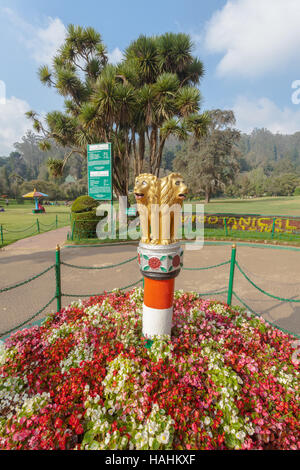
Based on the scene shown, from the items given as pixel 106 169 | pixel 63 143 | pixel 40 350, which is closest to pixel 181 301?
pixel 40 350

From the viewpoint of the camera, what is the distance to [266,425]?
198 cm

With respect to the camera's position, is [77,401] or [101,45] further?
[101,45]

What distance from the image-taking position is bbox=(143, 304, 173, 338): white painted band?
2758 millimetres

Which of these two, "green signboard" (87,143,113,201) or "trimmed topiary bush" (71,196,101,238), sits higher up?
"green signboard" (87,143,113,201)

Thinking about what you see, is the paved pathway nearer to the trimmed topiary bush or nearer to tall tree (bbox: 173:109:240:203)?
the trimmed topiary bush

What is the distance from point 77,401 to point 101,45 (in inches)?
617

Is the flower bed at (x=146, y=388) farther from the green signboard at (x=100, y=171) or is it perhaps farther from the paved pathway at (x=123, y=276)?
the green signboard at (x=100, y=171)

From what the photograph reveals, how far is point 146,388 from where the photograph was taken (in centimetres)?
217

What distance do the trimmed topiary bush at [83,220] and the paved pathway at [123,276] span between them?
117cm

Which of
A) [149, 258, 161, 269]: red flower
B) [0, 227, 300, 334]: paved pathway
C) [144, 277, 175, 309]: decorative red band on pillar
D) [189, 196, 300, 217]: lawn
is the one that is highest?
[189, 196, 300, 217]: lawn

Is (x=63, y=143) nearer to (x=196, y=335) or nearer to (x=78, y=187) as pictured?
(x=196, y=335)

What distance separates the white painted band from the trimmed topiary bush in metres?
8.28

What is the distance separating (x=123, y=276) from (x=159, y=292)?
11.9ft

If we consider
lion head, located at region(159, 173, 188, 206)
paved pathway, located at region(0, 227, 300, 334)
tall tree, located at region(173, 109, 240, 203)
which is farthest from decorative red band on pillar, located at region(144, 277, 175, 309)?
tall tree, located at region(173, 109, 240, 203)
